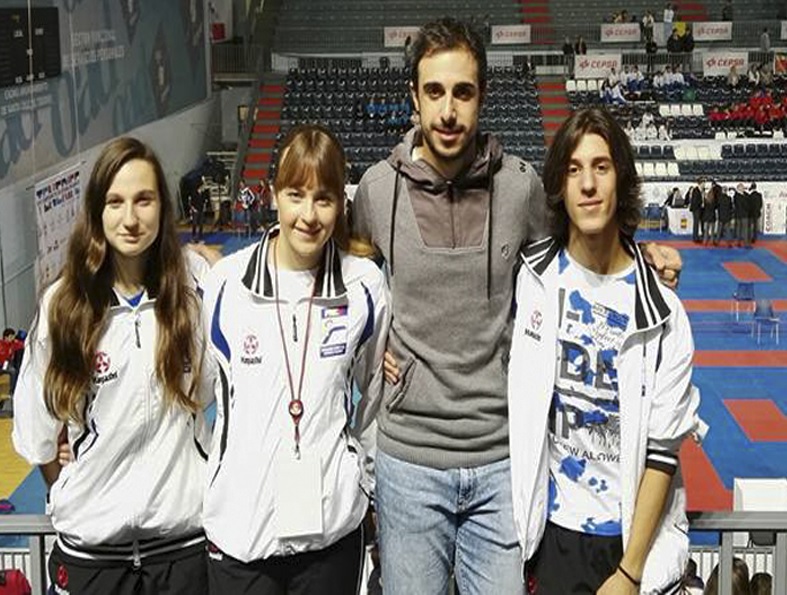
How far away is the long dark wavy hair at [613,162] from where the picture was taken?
10.4 ft

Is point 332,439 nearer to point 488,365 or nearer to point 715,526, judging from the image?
point 488,365

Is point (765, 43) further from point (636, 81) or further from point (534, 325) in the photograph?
point (534, 325)

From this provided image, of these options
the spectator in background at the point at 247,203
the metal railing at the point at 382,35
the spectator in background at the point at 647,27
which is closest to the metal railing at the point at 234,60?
the metal railing at the point at 382,35

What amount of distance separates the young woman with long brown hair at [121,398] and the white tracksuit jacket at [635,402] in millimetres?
915

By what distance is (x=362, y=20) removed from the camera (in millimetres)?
36188

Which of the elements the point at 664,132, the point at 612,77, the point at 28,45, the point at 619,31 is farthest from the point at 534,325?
the point at 619,31

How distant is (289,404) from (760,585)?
2665 mm

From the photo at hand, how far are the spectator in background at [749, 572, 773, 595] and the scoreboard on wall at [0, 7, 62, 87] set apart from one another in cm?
1418

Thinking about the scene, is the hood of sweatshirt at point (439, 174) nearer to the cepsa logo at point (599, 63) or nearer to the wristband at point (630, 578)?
the wristband at point (630, 578)

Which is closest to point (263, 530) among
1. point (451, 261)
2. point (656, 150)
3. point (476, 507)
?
point (476, 507)

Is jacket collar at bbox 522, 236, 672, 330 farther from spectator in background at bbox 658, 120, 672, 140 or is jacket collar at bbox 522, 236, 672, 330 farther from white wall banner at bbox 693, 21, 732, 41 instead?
white wall banner at bbox 693, 21, 732, 41

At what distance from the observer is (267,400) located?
314 cm

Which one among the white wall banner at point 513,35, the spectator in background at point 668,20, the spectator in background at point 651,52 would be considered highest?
the spectator in background at point 668,20

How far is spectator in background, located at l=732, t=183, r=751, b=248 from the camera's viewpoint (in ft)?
76.0
